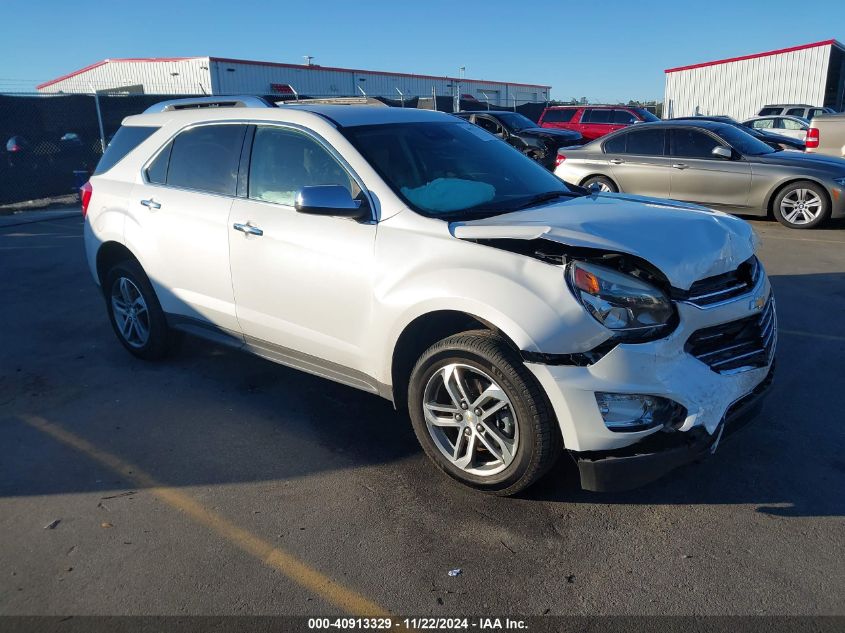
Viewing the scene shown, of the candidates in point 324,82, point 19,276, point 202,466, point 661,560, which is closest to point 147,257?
point 202,466

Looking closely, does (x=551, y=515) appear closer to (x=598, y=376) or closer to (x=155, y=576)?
(x=598, y=376)

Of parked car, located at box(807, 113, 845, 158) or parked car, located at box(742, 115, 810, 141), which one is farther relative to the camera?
parked car, located at box(742, 115, 810, 141)

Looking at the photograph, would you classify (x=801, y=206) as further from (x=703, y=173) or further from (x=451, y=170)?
(x=451, y=170)

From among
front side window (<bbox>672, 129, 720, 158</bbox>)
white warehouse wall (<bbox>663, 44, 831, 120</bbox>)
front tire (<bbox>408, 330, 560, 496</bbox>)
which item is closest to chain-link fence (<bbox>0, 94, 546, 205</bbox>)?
front side window (<bbox>672, 129, 720, 158</bbox>)

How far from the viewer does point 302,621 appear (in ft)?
8.53

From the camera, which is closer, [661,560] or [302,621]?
[302,621]

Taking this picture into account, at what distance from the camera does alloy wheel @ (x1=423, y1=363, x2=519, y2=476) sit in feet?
10.5

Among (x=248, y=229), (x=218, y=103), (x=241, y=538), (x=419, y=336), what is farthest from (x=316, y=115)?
(x=241, y=538)

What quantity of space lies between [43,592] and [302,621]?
1125 millimetres

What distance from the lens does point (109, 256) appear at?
541cm

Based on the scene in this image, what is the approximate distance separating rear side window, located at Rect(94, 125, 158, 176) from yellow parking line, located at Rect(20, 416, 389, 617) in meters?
2.24

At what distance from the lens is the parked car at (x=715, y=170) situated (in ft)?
31.9

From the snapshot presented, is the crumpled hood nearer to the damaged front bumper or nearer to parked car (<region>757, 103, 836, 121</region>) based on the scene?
the damaged front bumper

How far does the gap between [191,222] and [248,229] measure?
0.61m
